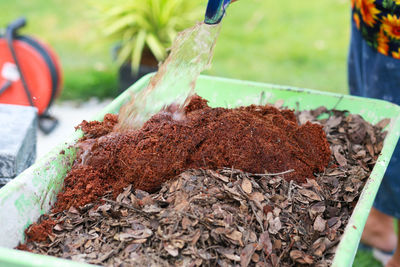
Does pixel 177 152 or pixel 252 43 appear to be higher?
pixel 177 152

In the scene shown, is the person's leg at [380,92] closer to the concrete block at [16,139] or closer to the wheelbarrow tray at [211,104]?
the wheelbarrow tray at [211,104]

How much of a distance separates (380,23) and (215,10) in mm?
928

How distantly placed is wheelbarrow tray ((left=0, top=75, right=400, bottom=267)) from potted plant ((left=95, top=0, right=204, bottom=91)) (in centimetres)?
159

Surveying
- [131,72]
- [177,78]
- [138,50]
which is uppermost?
[177,78]

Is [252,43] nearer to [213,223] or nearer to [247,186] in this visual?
[247,186]

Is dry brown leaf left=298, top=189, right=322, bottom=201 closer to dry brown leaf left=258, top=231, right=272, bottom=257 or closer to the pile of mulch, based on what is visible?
the pile of mulch

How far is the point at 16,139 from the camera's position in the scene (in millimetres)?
1563

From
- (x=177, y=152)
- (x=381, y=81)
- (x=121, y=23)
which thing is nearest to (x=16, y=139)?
(x=177, y=152)

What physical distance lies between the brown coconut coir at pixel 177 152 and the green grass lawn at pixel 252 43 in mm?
A: 2566

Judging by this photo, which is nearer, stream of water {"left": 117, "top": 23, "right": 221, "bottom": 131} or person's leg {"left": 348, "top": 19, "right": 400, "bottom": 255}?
stream of water {"left": 117, "top": 23, "right": 221, "bottom": 131}

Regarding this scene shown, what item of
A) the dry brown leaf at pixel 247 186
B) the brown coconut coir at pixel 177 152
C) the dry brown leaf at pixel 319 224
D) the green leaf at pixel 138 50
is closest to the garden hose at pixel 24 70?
the green leaf at pixel 138 50

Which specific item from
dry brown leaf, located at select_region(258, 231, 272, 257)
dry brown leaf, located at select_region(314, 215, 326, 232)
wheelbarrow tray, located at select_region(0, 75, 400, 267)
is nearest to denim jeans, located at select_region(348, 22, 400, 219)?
wheelbarrow tray, located at select_region(0, 75, 400, 267)

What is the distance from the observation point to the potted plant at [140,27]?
359 centimetres

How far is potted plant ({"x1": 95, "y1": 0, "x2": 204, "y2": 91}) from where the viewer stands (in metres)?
3.59
